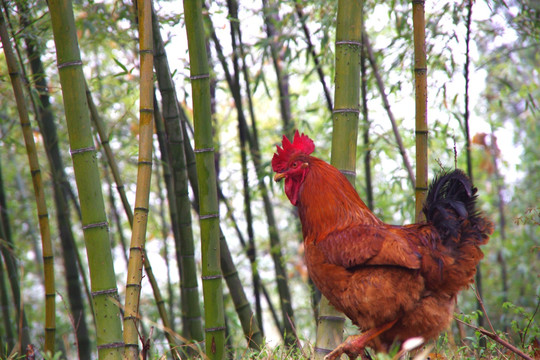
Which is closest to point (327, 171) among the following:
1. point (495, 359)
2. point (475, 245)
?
point (475, 245)

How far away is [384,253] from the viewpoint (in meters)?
2.17

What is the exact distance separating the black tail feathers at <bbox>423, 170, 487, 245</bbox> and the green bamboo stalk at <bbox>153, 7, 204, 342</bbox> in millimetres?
1314

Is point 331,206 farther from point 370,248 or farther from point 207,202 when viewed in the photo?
point 207,202

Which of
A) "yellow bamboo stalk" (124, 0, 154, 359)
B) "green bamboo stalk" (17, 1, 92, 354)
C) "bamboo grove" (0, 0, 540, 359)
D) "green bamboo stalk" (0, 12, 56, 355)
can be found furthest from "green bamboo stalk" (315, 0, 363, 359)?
"green bamboo stalk" (17, 1, 92, 354)

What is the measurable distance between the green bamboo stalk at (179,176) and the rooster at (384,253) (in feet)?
2.01

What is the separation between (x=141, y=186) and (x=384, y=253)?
3.50 feet

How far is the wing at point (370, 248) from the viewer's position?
217 centimetres

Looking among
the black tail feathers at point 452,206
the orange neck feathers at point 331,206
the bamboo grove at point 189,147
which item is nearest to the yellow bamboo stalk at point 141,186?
the bamboo grove at point 189,147

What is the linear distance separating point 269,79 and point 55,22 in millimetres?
5345

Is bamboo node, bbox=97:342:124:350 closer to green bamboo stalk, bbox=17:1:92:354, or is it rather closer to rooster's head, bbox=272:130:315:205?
rooster's head, bbox=272:130:315:205

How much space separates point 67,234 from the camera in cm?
358

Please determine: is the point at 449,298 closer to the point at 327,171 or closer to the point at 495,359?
the point at 495,359

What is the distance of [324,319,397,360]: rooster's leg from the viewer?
2.12 metres

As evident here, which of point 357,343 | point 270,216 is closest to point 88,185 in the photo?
point 357,343
